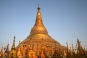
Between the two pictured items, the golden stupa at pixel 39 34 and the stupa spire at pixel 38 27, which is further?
the stupa spire at pixel 38 27

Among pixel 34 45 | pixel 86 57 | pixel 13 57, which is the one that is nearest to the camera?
pixel 13 57

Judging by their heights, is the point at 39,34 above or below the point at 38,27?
below

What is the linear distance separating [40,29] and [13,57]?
35987mm

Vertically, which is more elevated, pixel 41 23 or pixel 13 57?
pixel 41 23

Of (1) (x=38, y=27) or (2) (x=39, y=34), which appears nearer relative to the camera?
(2) (x=39, y=34)

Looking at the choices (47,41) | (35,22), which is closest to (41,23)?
(35,22)

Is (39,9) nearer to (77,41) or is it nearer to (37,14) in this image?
(37,14)

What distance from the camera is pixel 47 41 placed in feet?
177

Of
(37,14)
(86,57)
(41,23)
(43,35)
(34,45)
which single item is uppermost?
(37,14)

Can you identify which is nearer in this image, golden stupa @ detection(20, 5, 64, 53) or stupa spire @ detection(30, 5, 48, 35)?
golden stupa @ detection(20, 5, 64, 53)

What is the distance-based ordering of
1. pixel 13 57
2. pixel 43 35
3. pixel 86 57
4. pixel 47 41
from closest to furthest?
pixel 13 57
pixel 86 57
pixel 47 41
pixel 43 35

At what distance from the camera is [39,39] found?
54.6m

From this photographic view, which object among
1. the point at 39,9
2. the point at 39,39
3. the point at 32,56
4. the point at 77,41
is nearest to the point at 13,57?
the point at 32,56

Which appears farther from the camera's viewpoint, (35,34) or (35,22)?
(35,22)
